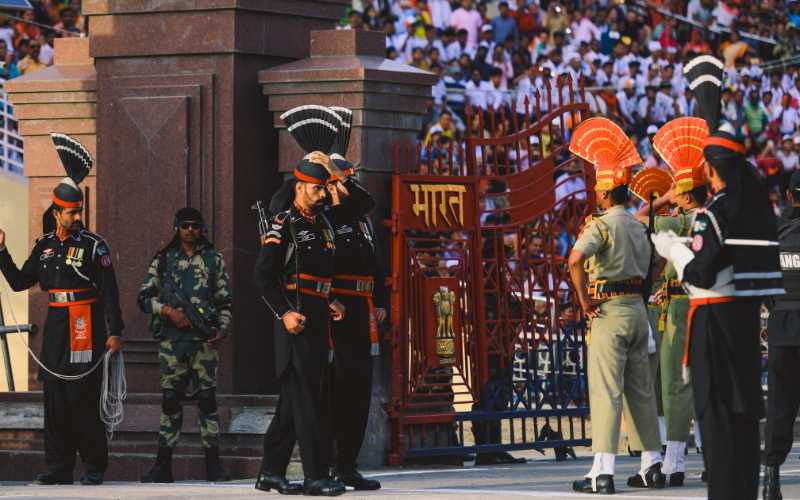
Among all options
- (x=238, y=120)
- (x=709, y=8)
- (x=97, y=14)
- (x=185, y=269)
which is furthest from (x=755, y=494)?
(x=709, y=8)

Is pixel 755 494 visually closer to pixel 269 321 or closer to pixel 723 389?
pixel 723 389

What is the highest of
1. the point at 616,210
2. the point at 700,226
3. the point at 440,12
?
the point at 440,12

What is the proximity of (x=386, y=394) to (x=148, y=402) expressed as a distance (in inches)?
68.8

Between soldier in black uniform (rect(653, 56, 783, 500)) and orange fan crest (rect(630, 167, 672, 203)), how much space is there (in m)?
3.42

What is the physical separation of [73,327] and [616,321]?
148 inches

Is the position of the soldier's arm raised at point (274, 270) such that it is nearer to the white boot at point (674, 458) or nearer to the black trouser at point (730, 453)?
the white boot at point (674, 458)

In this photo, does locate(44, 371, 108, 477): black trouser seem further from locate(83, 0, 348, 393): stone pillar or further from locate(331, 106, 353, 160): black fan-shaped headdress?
locate(331, 106, 353, 160): black fan-shaped headdress

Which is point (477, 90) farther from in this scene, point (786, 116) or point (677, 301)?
point (677, 301)

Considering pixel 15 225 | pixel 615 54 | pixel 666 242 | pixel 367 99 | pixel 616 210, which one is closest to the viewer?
pixel 666 242

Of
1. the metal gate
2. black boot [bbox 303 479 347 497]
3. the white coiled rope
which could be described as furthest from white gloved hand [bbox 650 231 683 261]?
the white coiled rope

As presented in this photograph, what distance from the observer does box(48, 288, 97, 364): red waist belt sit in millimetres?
12031

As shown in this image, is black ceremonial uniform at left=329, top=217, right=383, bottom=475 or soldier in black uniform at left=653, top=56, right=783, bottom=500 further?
black ceremonial uniform at left=329, top=217, right=383, bottom=475

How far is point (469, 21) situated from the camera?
1026 inches

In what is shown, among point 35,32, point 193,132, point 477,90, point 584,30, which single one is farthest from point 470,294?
point 584,30
